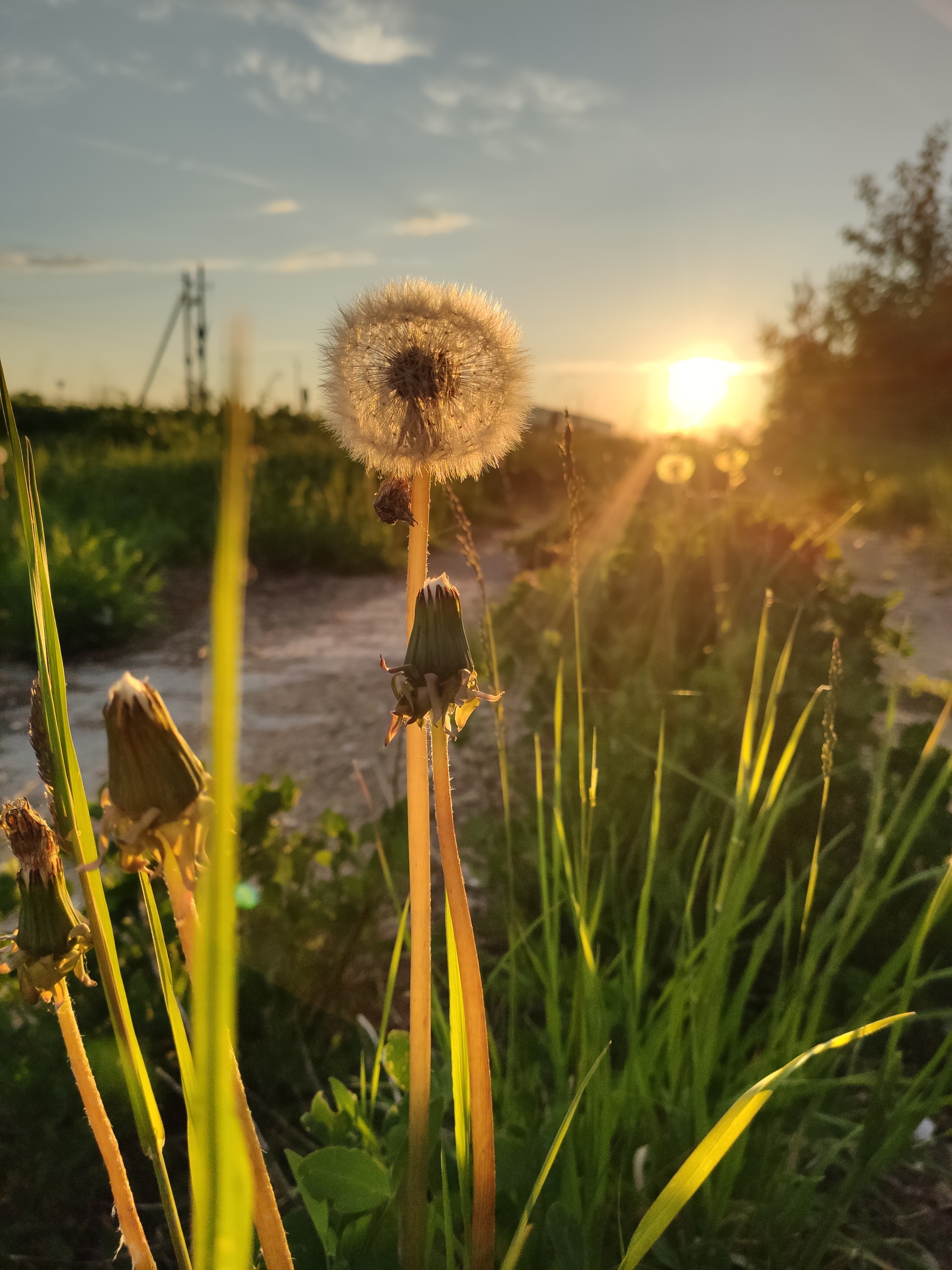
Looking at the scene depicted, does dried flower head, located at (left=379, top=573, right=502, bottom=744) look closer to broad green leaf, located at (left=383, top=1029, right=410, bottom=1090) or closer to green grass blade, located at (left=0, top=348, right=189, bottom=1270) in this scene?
green grass blade, located at (left=0, top=348, right=189, bottom=1270)

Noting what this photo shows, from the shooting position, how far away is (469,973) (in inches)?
28.0

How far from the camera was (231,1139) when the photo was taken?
1.26 feet

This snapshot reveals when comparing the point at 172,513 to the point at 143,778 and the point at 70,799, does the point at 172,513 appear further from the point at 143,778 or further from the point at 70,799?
the point at 143,778

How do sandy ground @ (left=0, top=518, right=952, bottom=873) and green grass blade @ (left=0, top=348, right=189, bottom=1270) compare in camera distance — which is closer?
green grass blade @ (left=0, top=348, right=189, bottom=1270)

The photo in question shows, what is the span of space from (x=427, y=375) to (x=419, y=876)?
18.0 inches

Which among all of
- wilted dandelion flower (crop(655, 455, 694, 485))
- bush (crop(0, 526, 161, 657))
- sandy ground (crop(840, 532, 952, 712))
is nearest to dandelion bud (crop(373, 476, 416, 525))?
sandy ground (crop(840, 532, 952, 712))

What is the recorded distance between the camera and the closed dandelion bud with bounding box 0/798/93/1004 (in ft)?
2.15

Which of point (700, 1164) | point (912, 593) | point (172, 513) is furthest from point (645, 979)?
point (172, 513)

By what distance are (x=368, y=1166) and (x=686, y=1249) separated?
1.69ft

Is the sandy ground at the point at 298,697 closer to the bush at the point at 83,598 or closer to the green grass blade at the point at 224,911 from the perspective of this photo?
the bush at the point at 83,598

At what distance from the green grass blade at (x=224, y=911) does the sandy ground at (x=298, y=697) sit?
4.84 ft

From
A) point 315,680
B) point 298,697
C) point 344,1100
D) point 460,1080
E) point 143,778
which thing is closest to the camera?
point 143,778

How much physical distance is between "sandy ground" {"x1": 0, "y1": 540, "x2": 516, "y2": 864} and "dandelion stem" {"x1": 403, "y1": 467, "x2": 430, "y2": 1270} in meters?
1.10

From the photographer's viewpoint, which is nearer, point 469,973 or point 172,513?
point 469,973
